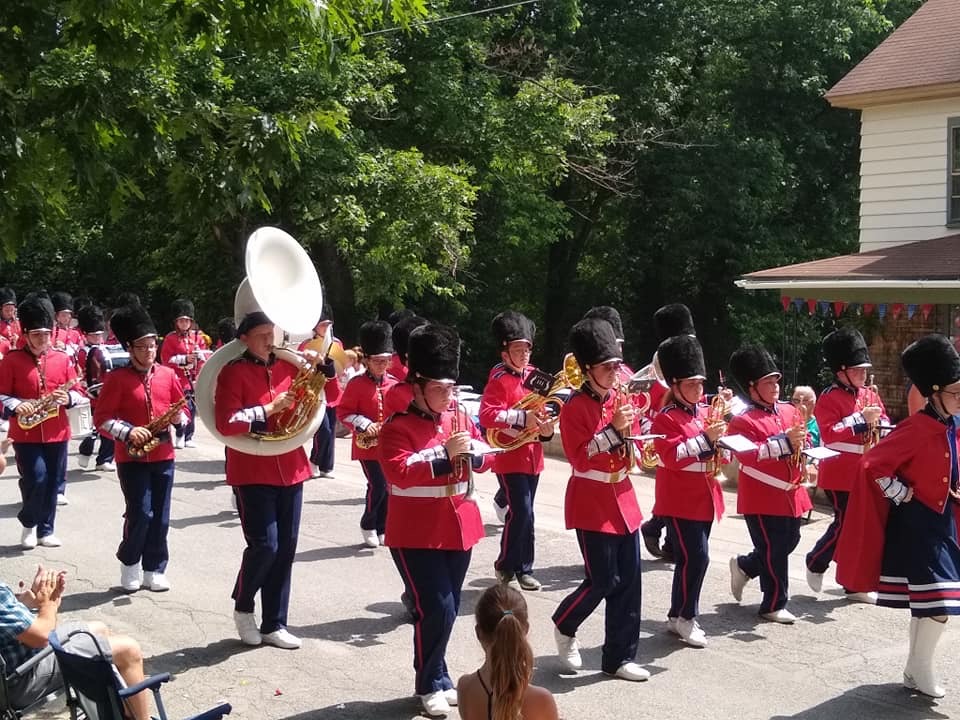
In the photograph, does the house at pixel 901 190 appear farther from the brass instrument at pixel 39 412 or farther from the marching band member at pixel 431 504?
the marching band member at pixel 431 504

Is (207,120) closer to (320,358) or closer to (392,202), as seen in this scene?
(320,358)

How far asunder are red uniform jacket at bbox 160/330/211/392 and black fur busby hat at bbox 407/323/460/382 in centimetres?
887

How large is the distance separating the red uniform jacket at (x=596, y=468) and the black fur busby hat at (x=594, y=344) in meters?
0.19

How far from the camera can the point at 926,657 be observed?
21.9ft

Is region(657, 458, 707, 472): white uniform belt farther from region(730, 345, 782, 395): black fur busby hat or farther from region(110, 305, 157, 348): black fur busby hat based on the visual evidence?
region(110, 305, 157, 348): black fur busby hat

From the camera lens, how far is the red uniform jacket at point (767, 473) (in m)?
8.16

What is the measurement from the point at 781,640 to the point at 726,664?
69 cm

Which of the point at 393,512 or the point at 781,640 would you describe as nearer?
the point at 393,512

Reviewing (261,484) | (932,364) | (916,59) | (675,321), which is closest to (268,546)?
(261,484)

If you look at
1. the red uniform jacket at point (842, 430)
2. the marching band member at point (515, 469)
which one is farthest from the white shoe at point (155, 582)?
the red uniform jacket at point (842, 430)

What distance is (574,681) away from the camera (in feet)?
23.0

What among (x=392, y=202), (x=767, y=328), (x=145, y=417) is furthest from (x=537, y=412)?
(x=767, y=328)

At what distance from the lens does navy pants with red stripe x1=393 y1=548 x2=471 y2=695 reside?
6.36 metres

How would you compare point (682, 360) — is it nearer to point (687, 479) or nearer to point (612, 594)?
point (687, 479)
